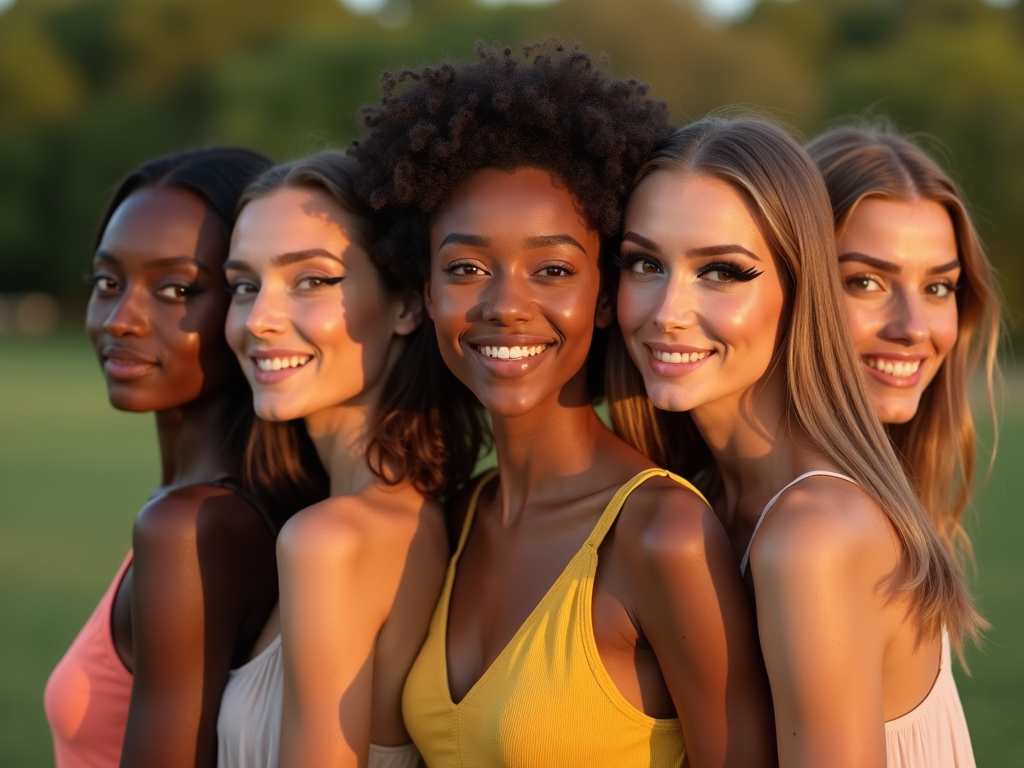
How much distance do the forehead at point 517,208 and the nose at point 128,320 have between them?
53.8 inches

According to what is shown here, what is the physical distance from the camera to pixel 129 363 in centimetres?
434

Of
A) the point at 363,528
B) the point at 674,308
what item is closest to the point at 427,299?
the point at 363,528

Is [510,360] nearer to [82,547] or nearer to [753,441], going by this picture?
[753,441]

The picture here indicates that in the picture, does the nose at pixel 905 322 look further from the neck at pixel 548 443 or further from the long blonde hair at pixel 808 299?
the neck at pixel 548 443

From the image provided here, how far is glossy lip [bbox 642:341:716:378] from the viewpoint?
3490 mm

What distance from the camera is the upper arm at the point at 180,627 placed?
12.1ft

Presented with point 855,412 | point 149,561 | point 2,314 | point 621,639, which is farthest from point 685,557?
point 2,314

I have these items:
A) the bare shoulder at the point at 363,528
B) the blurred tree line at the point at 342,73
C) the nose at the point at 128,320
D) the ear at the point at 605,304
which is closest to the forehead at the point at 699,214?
the ear at the point at 605,304

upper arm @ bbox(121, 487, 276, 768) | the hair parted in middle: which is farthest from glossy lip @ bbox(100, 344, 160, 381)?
upper arm @ bbox(121, 487, 276, 768)

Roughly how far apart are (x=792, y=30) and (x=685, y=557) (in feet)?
201

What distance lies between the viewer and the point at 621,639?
10.7ft

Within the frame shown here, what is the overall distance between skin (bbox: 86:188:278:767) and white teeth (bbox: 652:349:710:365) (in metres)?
1.55

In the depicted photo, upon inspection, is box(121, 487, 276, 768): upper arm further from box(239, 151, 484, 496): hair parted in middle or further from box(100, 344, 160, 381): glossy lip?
box(100, 344, 160, 381): glossy lip

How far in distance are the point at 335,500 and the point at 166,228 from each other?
135 cm
